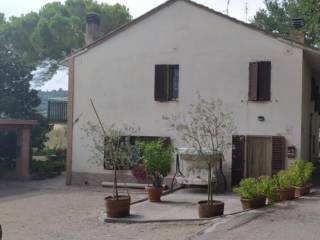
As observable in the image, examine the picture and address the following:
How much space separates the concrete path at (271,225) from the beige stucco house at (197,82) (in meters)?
5.53

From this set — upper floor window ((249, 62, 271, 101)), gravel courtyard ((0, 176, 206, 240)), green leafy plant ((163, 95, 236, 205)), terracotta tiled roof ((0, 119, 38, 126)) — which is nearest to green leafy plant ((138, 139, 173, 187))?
gravel courtyard ((0, 176, 206, 240))

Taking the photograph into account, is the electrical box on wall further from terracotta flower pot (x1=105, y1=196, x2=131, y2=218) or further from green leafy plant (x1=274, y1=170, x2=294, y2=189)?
terracotta flower pot (x1=105, y1=196, x2=131, y2=218)

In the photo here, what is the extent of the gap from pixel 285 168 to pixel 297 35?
18.6 feet

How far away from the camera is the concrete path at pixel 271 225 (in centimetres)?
946

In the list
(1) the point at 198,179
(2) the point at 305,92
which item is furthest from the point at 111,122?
(2) the point at 305,92

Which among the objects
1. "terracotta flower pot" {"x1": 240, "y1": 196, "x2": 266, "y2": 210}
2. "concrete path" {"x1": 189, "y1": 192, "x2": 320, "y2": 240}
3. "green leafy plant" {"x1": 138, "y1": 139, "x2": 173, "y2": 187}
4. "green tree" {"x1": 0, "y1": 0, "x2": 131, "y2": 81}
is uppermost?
"green tree" {"x1": 0, "y1": 0, "x2": 131, "y2": 81}

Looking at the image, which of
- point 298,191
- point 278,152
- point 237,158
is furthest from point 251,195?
point 237,158

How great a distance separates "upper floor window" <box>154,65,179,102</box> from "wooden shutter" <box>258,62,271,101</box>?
314cm

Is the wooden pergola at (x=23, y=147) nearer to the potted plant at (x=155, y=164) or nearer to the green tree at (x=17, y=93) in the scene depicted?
the green tree at (x=17, y=93)

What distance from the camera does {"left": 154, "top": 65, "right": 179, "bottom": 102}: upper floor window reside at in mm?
19172

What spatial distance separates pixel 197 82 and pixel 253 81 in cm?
210

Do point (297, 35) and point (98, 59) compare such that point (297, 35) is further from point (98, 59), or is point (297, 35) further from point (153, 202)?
point (153, 202)

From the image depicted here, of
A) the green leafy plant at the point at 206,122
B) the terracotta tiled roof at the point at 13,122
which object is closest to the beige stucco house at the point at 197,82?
the green leafy plant at the point at 206,122

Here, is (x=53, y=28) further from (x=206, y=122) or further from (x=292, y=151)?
(x=292, y=151)
